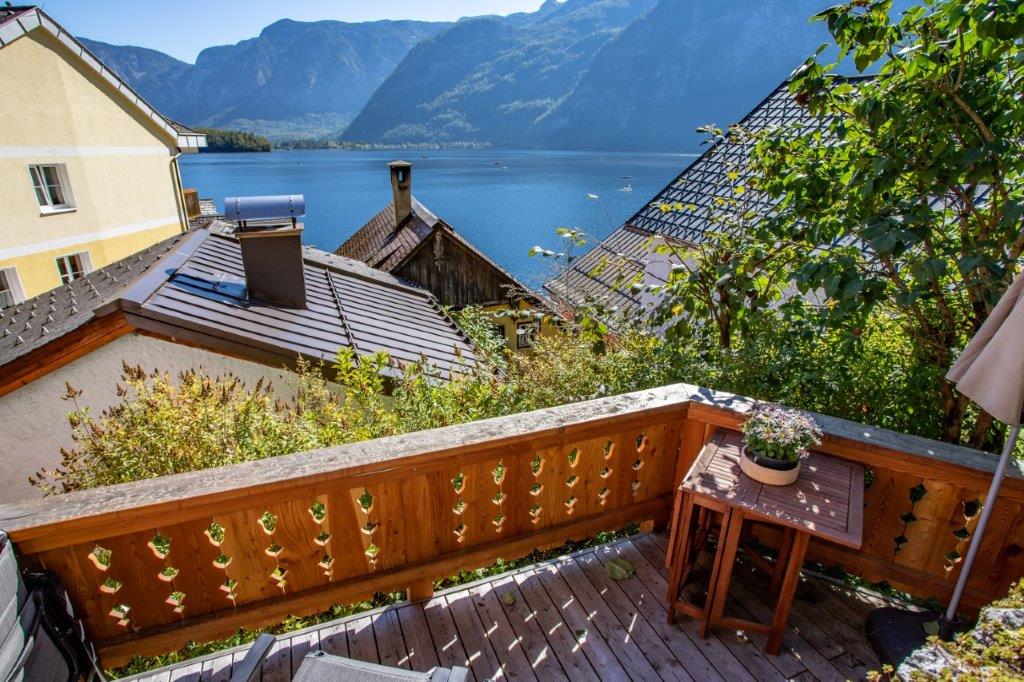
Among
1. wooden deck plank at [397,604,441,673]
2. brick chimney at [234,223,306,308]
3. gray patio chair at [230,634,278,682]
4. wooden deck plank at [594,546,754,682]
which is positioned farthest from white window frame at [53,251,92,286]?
wooden deck plank at [594,546,754,682]

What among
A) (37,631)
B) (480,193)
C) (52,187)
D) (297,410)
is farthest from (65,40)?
(480,193)

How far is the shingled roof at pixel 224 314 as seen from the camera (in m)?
5.60

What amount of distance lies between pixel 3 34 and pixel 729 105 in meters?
186

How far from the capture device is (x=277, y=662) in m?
2.42

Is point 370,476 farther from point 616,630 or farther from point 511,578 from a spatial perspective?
point 616,630

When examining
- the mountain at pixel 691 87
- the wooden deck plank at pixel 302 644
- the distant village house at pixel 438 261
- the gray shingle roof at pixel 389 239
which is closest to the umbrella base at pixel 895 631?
the wooden deck plank at pixel 302 644

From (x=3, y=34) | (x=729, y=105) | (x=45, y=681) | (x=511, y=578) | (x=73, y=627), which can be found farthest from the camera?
(x=729, y=105)

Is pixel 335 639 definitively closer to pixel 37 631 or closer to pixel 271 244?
pixel 37 631

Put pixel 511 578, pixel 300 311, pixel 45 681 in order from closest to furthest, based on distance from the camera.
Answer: pixel 45 681 < pixel 511 578 < pixel 300 311

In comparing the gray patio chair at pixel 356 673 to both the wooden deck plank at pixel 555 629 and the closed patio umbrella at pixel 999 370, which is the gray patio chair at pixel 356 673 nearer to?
the wooden deck plank at pixel 555 629

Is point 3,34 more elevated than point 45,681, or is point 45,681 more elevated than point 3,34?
point 3,34

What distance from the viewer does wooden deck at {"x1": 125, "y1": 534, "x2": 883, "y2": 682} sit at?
2430mm

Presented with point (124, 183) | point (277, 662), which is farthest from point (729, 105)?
point (277, 662)

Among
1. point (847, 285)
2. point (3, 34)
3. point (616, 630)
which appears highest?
point (3, 34)
